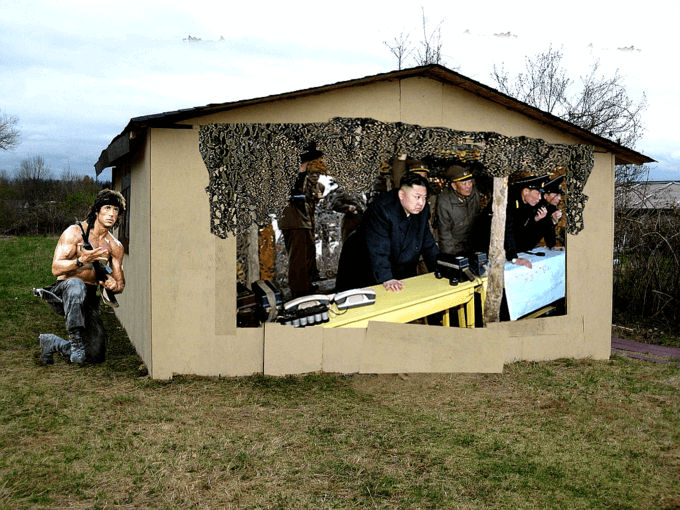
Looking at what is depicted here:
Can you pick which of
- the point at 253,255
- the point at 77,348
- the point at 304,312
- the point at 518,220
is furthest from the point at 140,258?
the point at 518,220

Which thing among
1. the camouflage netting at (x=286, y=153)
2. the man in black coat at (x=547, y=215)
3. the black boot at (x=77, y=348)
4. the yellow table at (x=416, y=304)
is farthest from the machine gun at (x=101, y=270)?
the man in black coat at (x=547, y=215)

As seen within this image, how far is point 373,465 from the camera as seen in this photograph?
15.8 ft

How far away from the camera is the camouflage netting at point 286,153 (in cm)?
691

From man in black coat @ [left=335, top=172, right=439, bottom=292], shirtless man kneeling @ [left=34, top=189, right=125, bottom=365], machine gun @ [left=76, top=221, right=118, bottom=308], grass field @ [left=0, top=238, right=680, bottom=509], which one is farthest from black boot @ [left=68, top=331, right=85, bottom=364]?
man in black coat @ [left=335, top=172, right=439, bottom=292]

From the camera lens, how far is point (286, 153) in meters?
7.02

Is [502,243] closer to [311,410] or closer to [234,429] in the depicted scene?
[311,410]

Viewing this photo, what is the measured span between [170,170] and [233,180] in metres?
0.68

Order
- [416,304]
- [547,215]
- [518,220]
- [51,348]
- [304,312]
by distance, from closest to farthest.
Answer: [304,312] < [416,304] < [51,348] < [518,220] < [547,215]

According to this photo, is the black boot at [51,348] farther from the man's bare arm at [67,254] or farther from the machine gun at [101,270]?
the man's bare arm at [67,254]

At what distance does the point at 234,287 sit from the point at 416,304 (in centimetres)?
215

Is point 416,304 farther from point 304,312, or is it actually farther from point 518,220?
point 518,220

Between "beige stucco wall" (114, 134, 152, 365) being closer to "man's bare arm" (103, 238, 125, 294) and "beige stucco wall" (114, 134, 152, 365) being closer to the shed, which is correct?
the shed

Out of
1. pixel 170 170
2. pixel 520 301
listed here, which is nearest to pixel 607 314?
pixel 520 301

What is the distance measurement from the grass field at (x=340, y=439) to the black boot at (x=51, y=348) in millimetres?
139
